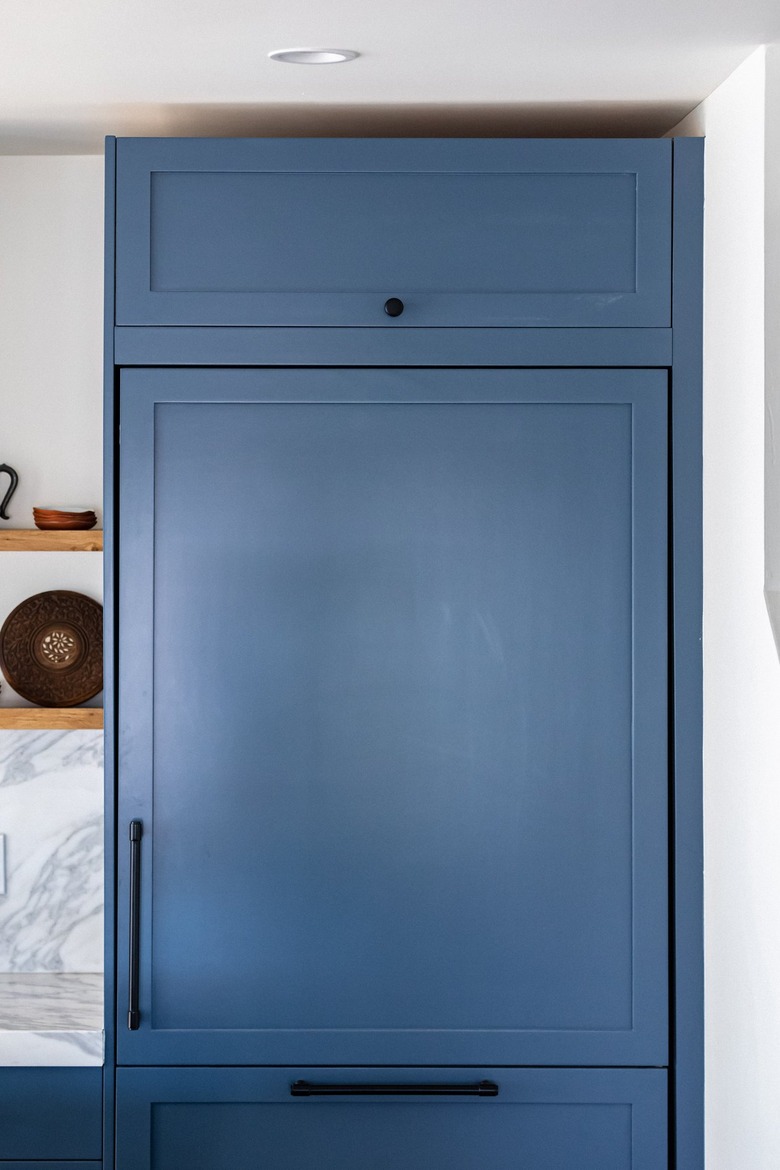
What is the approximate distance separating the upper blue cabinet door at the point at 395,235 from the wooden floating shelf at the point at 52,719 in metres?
0.76

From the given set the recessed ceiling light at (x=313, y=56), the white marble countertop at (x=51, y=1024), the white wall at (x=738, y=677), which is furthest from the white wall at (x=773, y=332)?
the white marble countertop at (x=51, y=1024)

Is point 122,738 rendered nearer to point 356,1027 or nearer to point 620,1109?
point 356,1027

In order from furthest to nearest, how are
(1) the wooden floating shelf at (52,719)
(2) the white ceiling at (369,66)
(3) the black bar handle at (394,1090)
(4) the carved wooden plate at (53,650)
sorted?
(4) the carved wooden plate at (53,650), (1) the wooden floating shelf at (52,719), (3) the black bar handle at (394,1090), (2) the white ceiling at (369,66)

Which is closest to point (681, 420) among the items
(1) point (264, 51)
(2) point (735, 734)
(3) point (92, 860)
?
(2) point (735, 734)

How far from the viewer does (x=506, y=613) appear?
6.44 ft

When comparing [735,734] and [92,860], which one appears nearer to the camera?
[735,734]

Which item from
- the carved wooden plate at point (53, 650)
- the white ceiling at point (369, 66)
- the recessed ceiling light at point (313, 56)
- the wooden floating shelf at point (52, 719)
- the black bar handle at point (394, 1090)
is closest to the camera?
the white ceiling at point (369, 66)

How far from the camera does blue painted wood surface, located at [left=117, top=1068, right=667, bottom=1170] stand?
1.94 m

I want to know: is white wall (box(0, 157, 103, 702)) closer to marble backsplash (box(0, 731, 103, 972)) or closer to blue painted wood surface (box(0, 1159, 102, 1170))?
marble backsplash (box(0, 731, 103, 972))

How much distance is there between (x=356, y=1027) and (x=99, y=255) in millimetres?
1607

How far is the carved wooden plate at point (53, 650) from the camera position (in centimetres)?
228

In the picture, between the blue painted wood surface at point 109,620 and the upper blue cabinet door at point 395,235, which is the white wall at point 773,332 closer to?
the upper blue cabinet door at point 395,235

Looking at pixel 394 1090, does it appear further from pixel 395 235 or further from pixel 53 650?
pixel 395 235

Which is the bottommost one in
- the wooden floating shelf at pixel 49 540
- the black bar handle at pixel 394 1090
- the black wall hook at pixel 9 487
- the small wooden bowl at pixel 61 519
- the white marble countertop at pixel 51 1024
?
the black bar handle at pixel 394 1090
